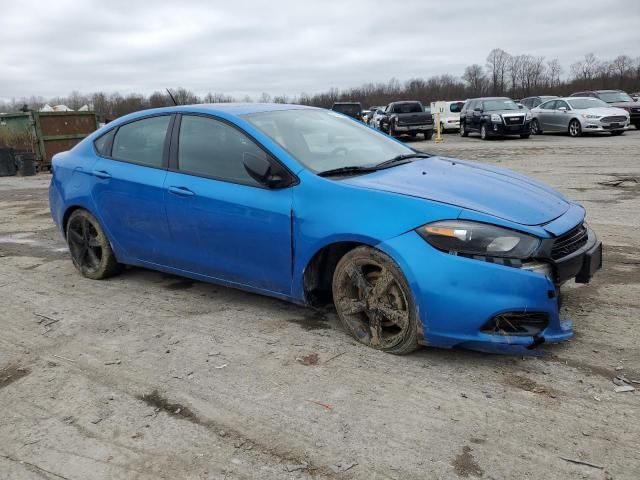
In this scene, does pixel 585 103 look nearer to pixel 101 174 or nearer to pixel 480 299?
pixel 101 174

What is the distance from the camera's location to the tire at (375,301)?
340cm

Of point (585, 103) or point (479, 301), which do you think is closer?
point (479, 301)

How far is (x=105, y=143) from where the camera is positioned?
→ 5199 millimetres

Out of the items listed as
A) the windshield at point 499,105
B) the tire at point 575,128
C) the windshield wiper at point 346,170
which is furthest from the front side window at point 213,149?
the windshield at point 499,105

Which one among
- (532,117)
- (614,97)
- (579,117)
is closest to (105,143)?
(579,117)

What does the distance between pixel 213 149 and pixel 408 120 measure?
70.8 feet

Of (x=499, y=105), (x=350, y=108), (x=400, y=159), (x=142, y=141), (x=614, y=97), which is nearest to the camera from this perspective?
(x=400, y=159)

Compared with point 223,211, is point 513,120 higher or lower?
lower

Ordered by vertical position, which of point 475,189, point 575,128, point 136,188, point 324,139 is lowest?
→ point 575,128

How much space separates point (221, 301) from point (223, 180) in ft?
3.48

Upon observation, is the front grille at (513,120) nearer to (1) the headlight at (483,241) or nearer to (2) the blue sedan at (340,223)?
(2) the blue sedan at (340,223)

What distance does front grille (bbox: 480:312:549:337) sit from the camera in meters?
3.16

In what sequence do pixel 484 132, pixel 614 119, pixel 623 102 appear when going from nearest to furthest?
pixel 614 119 < pixel 484 132 < pixel 623 102

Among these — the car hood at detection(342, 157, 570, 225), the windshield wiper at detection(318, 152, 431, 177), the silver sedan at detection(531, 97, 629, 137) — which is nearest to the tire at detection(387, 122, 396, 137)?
the silver sedan at detection(531, 97, 629, 137)
